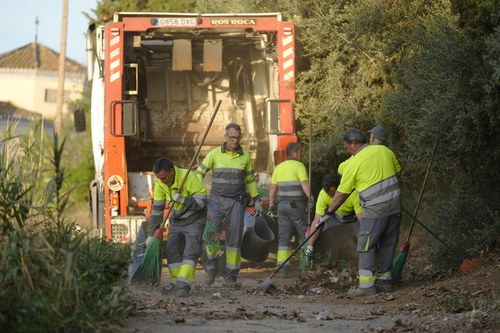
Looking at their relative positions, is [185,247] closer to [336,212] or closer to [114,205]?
[336,212]

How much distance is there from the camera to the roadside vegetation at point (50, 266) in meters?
6.47

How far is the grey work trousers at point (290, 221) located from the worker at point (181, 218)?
238 cm

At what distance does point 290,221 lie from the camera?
13.2 metres

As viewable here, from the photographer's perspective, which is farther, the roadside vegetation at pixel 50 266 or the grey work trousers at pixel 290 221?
the grey work trousers at pixel 290 221

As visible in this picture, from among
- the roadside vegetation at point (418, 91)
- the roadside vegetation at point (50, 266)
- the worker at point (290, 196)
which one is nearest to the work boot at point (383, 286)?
the roadside vegetation at point (418, 91)

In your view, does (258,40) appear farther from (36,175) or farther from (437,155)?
(36,175)

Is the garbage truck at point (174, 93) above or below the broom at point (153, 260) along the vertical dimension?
above

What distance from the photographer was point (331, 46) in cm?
1473

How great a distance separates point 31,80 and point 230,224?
5906cm

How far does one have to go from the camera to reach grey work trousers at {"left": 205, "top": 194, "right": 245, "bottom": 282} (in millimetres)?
12062

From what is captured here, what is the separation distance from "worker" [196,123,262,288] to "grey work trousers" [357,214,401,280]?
1.87 meters

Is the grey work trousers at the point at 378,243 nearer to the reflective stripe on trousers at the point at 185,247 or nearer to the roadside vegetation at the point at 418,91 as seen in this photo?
the roadside vegetation at the point at 418,91

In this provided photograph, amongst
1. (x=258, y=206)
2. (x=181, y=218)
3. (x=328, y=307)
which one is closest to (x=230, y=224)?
(x=258, y=206)

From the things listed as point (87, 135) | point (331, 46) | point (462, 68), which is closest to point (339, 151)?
point (331, 46)
